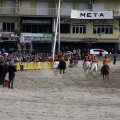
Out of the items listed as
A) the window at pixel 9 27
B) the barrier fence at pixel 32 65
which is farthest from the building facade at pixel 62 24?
the barrier fence at pixel 32 65

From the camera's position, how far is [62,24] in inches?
2694

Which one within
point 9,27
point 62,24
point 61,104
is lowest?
point 61,104

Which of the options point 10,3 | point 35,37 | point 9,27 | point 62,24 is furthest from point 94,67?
point 10,3

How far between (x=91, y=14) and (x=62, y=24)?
163 inches

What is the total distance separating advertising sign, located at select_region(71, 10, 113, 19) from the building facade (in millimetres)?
380

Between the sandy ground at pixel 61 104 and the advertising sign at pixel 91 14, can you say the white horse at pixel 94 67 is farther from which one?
the advertising sign at pixel 91 14

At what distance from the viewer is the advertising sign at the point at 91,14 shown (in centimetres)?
6607

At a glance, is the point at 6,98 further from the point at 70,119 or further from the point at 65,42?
the point at 65,42

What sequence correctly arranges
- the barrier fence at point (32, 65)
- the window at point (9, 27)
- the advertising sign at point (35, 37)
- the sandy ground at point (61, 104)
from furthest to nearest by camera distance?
the window at point (9, 27) → the advertising sign at point (35, 37) → the barrier fence at point (32, 65) → the sandy ground at point (61, 104)

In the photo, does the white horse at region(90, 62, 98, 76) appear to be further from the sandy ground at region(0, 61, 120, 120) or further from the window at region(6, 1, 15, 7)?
the window at region(6, 1, 15, 7)

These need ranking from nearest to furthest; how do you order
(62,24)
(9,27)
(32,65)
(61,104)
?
(61,104) < (32,65) < (9,27) < (62,24)

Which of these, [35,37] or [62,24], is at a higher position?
[62,24]

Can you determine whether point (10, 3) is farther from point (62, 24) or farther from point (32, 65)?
point (32, 65)

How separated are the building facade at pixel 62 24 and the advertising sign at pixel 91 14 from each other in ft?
1.25
